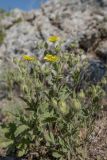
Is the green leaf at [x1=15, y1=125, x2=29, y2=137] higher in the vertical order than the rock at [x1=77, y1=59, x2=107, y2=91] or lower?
lower

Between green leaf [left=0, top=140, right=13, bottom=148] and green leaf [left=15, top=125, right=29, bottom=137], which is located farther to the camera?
green leaf [left=0, top=140, right=13, bottom=148]

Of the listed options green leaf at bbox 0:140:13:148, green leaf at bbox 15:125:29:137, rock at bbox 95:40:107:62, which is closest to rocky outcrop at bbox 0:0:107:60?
rock at bbox 95:40:107:62

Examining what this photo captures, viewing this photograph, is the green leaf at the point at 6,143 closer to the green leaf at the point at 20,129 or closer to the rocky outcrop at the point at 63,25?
the green leaf at the point at 20,129

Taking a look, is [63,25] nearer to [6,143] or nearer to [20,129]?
[6,143]

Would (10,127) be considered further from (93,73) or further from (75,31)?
(75,31)

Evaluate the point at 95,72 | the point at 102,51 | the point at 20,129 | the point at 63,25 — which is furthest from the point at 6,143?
the point at 63,25

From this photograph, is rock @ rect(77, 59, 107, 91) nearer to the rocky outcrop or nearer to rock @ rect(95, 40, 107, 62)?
rock @ rect(95, 40, 107, 62)

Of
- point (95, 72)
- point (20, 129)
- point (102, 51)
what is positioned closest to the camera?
point (20, 129)

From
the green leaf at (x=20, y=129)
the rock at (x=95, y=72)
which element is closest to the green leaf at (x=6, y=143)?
the green leaf at (x=20, y=129)

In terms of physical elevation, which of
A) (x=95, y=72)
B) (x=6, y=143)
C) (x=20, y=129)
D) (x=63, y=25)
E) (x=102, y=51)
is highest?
(x=63, y=25)

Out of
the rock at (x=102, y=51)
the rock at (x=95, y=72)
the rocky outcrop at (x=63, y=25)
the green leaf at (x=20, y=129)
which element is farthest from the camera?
the rocky outcrop at (x=63, y=25)

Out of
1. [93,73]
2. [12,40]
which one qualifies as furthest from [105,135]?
[12,40]

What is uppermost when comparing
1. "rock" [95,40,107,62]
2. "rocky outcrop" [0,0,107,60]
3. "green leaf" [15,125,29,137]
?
"rocky outcrop" [0,0,107,60]
